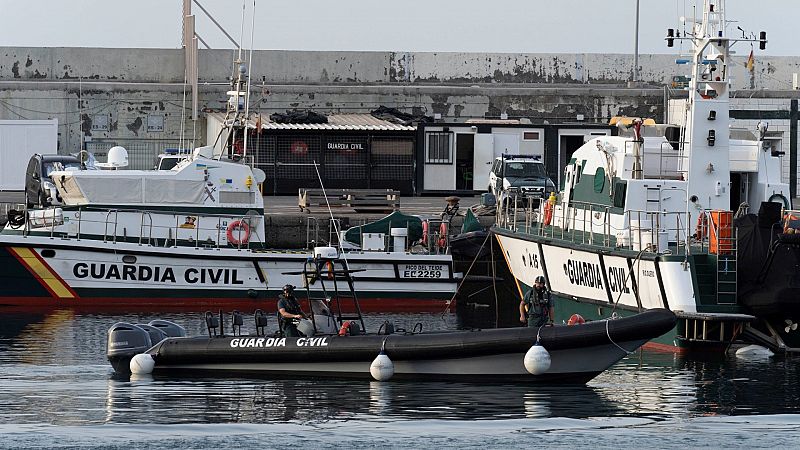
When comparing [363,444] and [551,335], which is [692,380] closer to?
[551,335]

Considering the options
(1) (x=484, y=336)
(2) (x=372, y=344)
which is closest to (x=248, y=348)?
(2) (x=372, y=344)

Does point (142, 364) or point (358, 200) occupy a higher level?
point (358, 200)

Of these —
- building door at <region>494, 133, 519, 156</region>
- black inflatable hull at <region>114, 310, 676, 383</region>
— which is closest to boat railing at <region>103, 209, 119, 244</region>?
black inflatable hull at <region>114, 310, 676, 383</region>

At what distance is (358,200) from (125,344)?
1490 centimetres

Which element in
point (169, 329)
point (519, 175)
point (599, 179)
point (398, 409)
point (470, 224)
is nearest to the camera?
point (398, 409)

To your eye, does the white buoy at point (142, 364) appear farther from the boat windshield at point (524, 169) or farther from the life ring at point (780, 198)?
the boat windshield at point (524, 169)

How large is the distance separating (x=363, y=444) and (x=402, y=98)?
3008cm

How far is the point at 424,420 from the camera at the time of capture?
1716 cm

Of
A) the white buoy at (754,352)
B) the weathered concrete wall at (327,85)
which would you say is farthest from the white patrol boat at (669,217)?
the weathered concrete wall at (327,85)

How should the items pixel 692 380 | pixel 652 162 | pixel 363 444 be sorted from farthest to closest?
1. pixel 652 162
2. pixel 692 380
3. pixel 363 444

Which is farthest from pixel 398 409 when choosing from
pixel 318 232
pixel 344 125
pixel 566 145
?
pixel 566 145

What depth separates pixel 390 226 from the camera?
96.9 ft

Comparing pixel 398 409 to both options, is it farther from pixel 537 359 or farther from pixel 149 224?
pixel 149 224

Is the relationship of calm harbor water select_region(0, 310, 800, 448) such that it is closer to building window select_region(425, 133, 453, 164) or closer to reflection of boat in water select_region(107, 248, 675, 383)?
reflection of boat in water select_region(107, 248, 675, 383)
